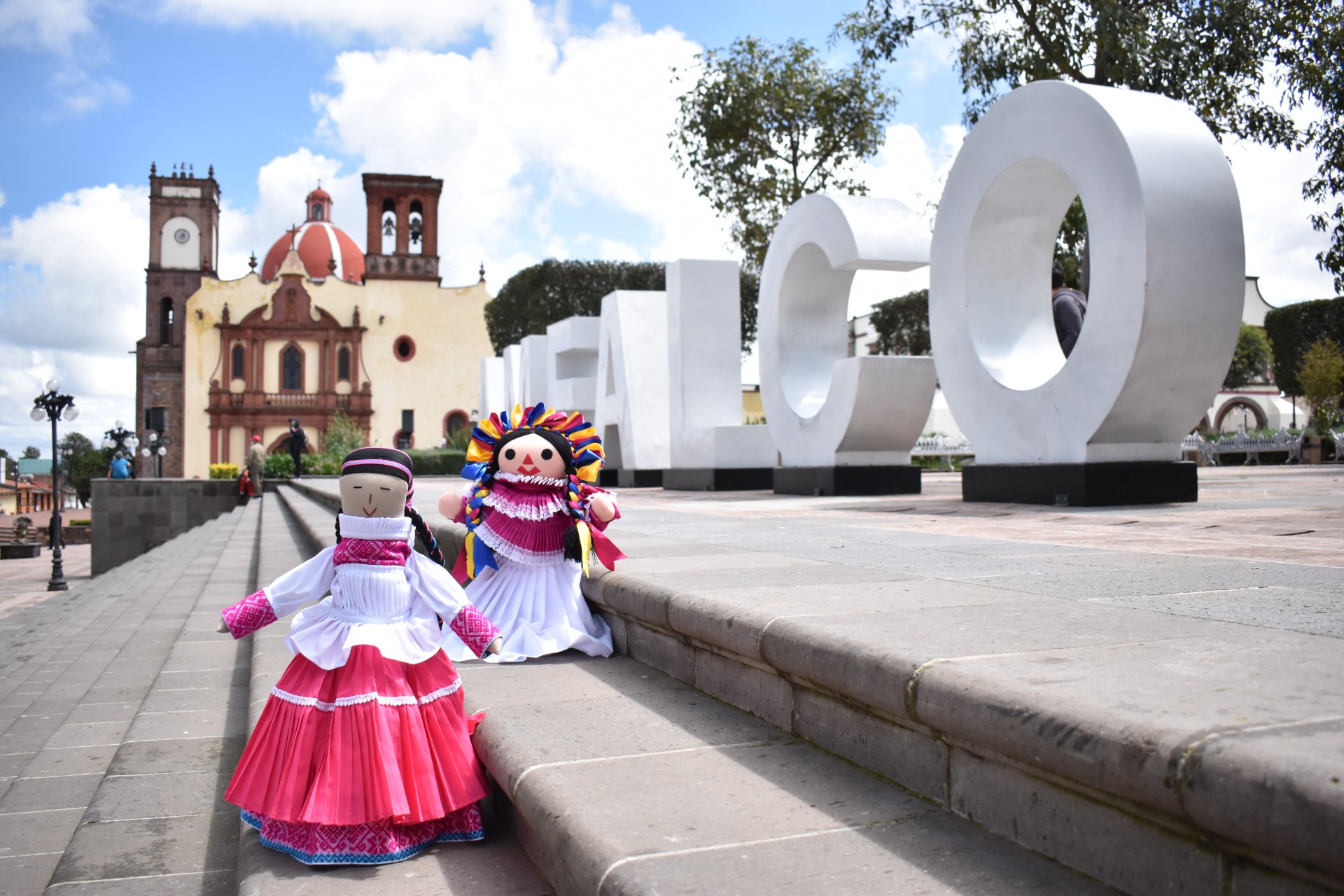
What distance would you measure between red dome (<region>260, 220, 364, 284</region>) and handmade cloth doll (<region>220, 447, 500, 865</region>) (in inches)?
1984

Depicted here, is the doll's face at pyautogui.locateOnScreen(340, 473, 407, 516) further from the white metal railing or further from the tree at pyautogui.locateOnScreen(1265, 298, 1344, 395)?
the tree at pyautogui.locateOnScreen(1265, 298, 1344, 395)

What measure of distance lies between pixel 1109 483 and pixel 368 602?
5151mm

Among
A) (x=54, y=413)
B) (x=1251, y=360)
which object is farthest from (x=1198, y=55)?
(x=1251, y=360)

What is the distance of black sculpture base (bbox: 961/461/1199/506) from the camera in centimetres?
618

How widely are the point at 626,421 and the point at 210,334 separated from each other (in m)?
34.5

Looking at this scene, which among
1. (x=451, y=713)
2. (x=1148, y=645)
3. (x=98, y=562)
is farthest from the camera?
(x=98, y=562)

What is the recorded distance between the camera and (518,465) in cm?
336

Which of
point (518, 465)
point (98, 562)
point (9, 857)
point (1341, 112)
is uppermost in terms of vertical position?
point (1341, 112)

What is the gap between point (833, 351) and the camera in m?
10.3

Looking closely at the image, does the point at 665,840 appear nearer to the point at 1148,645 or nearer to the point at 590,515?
the point at 1148,645

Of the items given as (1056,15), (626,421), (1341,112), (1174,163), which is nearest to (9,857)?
(1174,163)

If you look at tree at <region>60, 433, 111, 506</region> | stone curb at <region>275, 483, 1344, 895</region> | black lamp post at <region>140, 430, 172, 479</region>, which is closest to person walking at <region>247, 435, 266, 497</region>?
black lamp post at <region>140, 430, 172, 479</region>

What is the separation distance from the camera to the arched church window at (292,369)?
4253 cm

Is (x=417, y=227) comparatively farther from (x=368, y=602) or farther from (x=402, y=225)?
(x=368, y=602)
